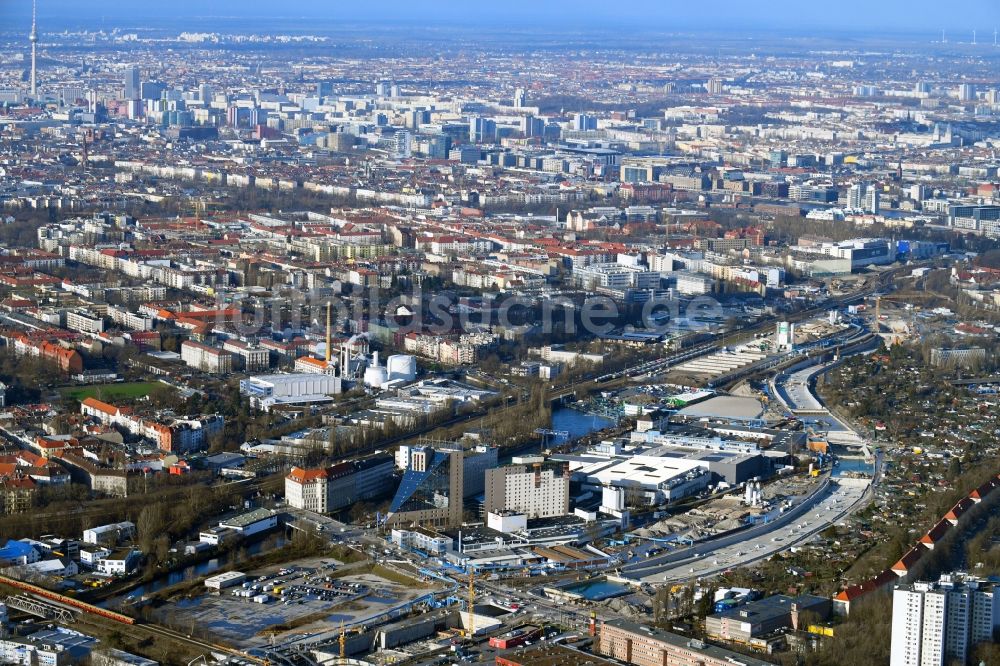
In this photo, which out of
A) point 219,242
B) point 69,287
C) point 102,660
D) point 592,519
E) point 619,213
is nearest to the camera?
point 102,660

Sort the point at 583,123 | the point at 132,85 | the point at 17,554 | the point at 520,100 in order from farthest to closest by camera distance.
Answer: the point at 520,100, the point at 132,85, the point at 583,123, the point at 17,554

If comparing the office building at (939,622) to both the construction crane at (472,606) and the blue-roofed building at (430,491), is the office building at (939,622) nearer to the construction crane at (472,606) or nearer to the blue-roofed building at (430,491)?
the construction crane at (472,606)

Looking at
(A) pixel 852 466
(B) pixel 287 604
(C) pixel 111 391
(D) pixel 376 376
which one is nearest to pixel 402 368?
(D) pixel 376 376

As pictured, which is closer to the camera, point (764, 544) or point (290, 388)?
point (764, 544)

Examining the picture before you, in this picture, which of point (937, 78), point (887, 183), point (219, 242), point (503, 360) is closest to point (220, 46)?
point (937, 78)

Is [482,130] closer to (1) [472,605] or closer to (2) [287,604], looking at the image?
(2) [287,604]

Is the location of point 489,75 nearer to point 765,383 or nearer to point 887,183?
point 887,183
